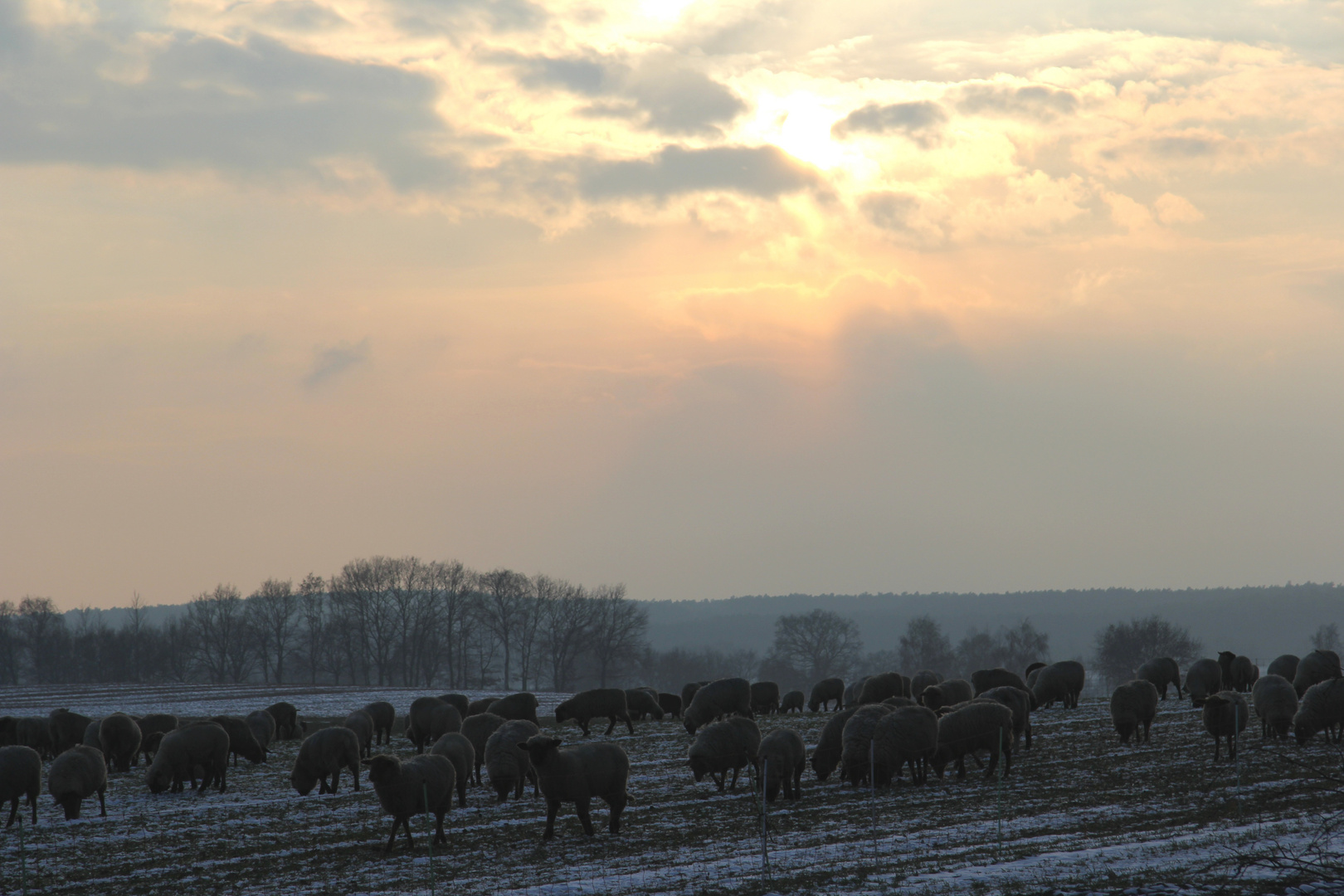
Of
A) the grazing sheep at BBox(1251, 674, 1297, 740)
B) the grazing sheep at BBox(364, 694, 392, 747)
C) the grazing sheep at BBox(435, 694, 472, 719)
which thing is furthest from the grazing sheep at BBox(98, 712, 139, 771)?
the grazing sheep at BBox(1251, 674, 1297, 740)

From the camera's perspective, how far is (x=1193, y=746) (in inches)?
1069

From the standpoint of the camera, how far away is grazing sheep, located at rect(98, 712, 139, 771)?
33688 mm

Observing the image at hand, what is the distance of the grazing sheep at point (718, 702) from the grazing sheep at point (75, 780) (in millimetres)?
18973

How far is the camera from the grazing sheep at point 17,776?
957 inches

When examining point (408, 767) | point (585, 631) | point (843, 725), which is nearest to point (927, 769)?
point (843, 725)

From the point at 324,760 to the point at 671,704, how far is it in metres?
27.5

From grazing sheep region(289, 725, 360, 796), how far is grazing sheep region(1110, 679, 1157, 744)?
2100 cm

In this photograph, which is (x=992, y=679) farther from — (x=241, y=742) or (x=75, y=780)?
(x=75, y=780)

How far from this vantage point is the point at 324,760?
2741cm

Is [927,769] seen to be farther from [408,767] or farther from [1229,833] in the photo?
[408,767]

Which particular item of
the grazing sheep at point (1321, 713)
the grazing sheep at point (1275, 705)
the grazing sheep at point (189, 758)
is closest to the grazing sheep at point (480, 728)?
the grazing sheep at point (189, 758)

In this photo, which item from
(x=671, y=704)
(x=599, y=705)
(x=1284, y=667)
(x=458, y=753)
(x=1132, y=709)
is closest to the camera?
(x=458, y=753)

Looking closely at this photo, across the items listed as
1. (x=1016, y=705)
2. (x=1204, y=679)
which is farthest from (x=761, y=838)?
(x=1204, y=679)

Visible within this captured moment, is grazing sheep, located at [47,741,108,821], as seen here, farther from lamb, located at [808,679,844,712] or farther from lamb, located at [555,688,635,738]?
lamb, located at [808,679,844,712]
